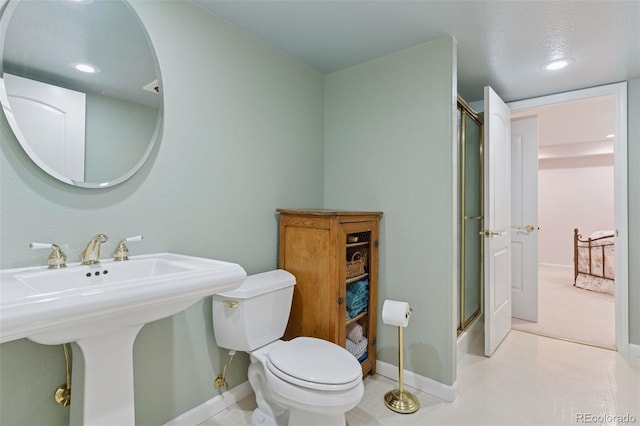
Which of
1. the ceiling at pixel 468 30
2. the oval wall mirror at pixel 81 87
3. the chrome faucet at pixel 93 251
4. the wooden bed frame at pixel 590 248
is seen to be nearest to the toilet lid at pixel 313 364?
the chrome faucet at pixel 93 251

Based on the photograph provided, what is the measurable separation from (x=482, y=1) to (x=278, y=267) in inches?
73.7

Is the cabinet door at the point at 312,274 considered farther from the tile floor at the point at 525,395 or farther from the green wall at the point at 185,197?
the tile floor at the point at 525,395

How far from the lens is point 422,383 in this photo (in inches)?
77.7

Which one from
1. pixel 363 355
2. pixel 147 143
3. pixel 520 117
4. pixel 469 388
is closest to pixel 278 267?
pixel 363 355

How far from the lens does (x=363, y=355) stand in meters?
2.05

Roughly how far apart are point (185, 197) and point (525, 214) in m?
3.16

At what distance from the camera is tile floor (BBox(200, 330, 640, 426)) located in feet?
5.48

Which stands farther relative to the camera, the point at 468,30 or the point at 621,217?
the point at 621,217

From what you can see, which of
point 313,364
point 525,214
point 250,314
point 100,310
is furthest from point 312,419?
point 525,214

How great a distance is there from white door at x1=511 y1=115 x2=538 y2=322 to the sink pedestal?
3267 millimetres

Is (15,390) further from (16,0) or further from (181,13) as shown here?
(181,13)

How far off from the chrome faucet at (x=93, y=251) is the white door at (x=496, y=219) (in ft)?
7.92

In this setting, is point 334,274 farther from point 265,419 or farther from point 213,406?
point 213,406

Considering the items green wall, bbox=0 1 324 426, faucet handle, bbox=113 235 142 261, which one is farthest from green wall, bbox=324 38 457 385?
faucet handle, bbox=113 235 142 261
